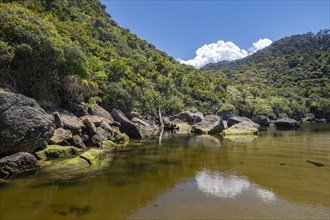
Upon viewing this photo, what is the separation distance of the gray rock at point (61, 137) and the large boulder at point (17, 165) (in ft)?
17.5

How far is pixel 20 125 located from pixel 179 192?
37.6ft

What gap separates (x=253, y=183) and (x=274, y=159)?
27.0 feet

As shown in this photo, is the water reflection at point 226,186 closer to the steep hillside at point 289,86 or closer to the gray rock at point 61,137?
the gray rock at point 61,137

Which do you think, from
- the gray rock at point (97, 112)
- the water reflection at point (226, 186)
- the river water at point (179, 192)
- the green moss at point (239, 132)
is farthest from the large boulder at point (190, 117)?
the water reflection at point (226, 186)

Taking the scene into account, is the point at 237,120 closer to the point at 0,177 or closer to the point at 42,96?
the point at 42,96

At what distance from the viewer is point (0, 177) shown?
1474cm

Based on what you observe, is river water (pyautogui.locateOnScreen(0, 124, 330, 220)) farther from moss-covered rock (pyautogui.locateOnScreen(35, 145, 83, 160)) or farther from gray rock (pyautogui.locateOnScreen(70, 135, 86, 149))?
gray rock (pyautogui.locateOnScreen(70, 135, 86, 149))

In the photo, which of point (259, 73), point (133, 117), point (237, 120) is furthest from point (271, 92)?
point (133, 117)

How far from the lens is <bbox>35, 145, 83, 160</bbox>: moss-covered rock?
19.9 metres

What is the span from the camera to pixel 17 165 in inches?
633

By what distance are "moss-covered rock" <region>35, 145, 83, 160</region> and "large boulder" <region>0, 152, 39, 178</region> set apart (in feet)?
8.29

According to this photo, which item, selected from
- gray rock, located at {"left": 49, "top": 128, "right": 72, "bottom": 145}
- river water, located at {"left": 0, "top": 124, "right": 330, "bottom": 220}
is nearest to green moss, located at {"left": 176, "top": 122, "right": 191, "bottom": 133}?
gray rock, located at {"left": 49, "top": 128, "right": 72, "bottom": 145}

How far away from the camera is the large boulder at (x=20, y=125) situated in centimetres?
1717

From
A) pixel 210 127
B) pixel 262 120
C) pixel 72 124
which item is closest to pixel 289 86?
pixel 262 120
